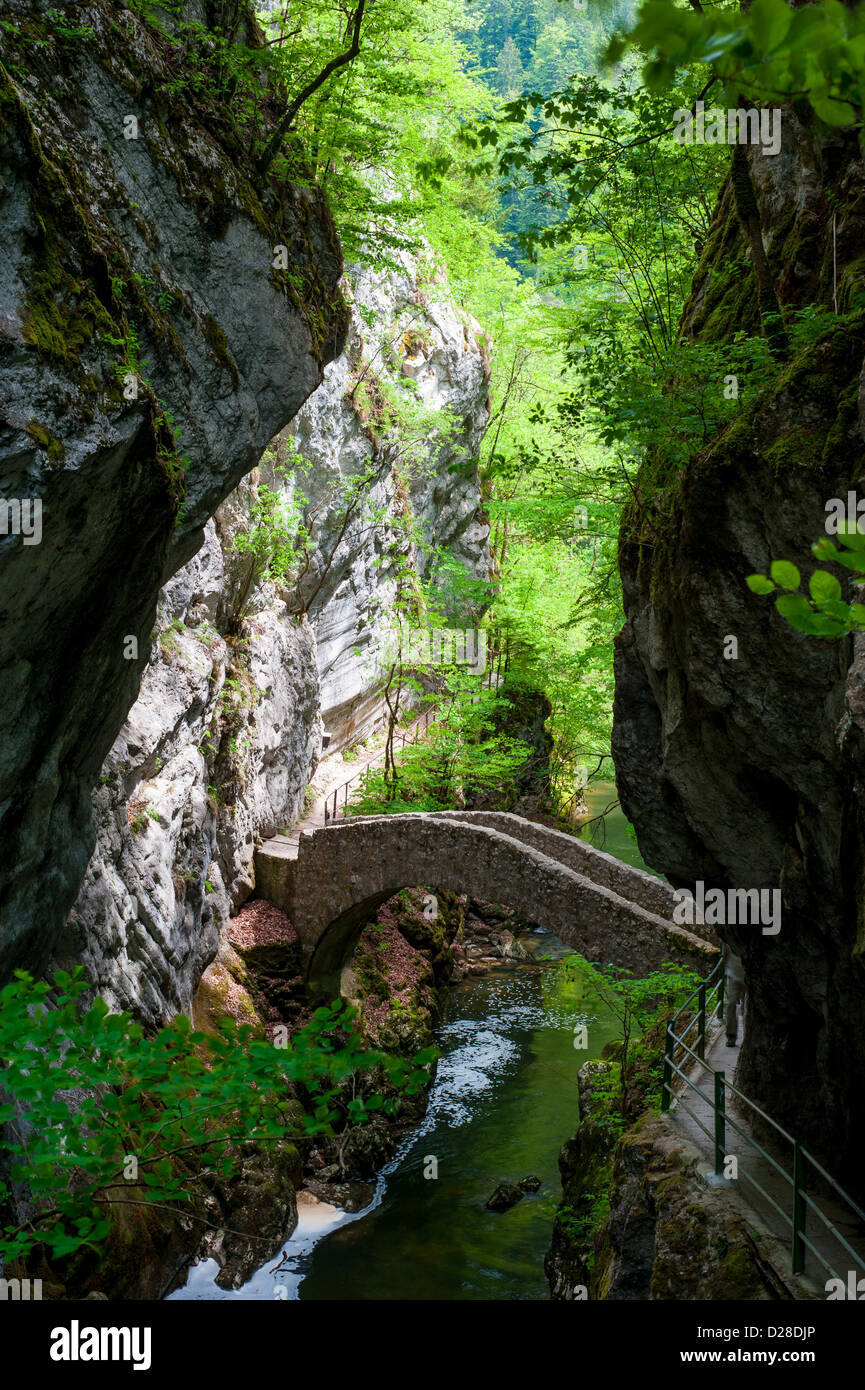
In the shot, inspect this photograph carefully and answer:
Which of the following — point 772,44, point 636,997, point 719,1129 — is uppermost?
point 772,44

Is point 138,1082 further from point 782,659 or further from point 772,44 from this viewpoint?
point 782,659

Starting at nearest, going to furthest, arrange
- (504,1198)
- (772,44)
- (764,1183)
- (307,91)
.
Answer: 1. (772,44)
2. (764,1183)
3. (307,91)
4. (504,1198)

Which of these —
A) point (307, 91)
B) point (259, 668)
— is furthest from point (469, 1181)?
point (307, 91)

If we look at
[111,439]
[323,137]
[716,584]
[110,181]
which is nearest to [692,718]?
[716,584]

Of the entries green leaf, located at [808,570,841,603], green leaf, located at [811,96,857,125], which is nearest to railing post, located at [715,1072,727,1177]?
green leaf, located at [808,570,841,603]

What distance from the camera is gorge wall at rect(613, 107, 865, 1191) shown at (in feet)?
16.0

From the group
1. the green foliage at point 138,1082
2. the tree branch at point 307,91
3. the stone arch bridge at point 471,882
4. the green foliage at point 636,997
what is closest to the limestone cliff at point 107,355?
the tree branch at point 307,91

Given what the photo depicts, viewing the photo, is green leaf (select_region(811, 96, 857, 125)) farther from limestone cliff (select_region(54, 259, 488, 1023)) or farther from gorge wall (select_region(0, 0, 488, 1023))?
limestone cliff (select_region(54, 259, 488, 1023))

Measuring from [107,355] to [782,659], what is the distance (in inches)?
178

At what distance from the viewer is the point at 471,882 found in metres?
13.5

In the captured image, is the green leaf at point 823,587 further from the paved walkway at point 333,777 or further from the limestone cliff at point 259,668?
the paved walkway at point 333,777

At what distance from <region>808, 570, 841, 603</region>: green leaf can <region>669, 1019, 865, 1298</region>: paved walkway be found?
3838 millimetres

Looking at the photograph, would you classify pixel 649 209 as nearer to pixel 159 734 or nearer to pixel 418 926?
pixel 159 734

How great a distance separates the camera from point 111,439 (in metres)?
5.37
